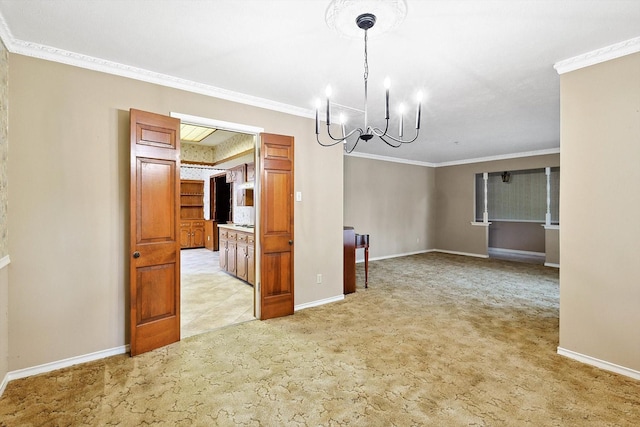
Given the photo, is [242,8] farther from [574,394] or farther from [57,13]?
[574,394]

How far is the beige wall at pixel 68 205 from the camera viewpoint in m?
2.41

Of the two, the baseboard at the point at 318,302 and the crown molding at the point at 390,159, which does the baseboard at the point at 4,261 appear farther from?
the crown molding at the point at 390,159

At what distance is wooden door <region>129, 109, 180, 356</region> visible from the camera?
272cm

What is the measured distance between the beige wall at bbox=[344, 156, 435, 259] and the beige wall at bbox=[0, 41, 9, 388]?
5.85 meters

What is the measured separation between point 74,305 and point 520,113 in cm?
573

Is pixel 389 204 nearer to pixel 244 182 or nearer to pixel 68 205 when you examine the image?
pixel 244 182

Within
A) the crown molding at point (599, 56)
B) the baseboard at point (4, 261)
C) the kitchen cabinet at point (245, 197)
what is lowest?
the baseboard at point (4, 261)

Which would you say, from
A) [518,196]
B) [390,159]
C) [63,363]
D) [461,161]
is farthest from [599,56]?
[518,196]

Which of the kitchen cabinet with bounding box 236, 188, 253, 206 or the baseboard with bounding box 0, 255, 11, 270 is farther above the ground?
the kitchen cabinet with bounding box 236, 188, 253, 206

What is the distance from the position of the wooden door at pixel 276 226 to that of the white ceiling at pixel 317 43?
445 millimetres

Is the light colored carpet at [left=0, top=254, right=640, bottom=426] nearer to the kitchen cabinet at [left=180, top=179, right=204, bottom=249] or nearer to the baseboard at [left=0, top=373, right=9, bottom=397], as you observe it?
the baseboard at [left=0, top=373, right=9, bottom=397]

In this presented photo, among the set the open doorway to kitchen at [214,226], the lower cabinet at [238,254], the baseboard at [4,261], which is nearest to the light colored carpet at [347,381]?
the open doorway to kitchen at [214,226]

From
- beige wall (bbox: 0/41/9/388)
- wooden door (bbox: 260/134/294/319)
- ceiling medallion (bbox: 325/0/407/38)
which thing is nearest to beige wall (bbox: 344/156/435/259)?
wooden door (bbox: 260/134/294/319)

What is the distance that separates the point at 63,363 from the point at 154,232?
4.24 ft
